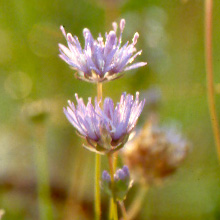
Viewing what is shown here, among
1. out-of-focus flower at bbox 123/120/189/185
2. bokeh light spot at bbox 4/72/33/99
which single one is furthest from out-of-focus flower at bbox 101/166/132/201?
bokeh light spot at bbox 4/72/33/99

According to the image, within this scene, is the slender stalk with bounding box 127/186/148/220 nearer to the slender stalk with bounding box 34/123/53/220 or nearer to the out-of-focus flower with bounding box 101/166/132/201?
the slender stalk with bounding box 34/123/53/220

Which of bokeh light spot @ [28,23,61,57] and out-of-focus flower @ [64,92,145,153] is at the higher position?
bokeh light spot @ [28,23,61,57]

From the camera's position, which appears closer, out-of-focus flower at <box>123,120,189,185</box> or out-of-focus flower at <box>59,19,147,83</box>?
out-of-focus flower at <box>59,19,147,83</box>

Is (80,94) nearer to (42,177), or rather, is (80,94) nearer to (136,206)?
(42,177)

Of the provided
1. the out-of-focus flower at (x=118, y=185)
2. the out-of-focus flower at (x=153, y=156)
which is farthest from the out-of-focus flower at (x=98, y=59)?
the out-of-focus flower at (x=153, y=156)

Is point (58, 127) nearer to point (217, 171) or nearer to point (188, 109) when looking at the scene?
point (188, 109)

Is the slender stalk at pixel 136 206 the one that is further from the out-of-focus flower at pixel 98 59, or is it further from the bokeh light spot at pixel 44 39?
the bokeh light spot at pixel 44 39

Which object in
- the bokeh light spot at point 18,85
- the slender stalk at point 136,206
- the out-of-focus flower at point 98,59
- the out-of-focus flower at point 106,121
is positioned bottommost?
the slender stalk at point 136,206
